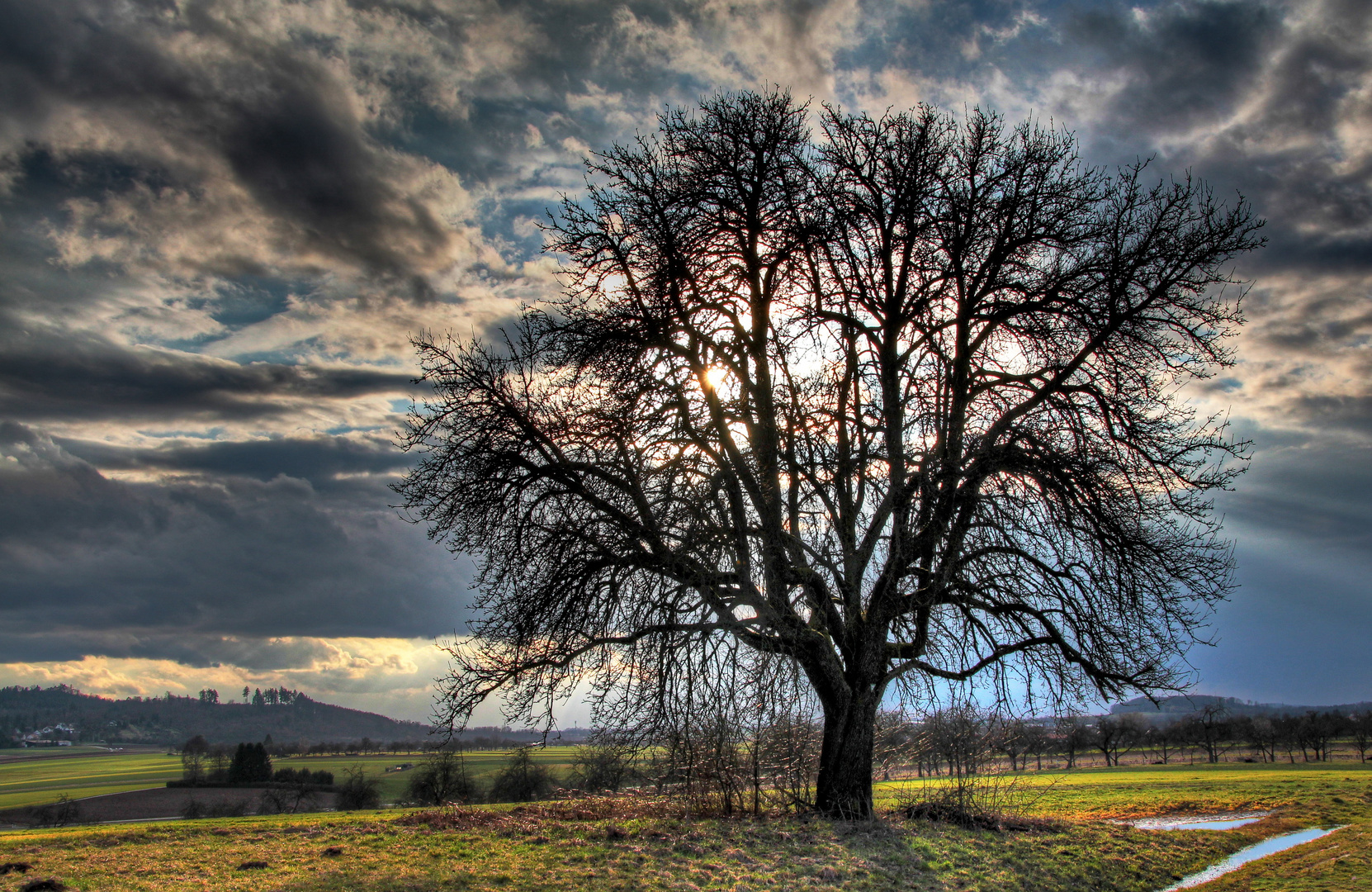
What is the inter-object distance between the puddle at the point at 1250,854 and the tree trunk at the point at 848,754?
4464mm

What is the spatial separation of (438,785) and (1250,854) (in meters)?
38.2

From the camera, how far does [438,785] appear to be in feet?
136

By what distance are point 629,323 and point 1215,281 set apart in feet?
35.2

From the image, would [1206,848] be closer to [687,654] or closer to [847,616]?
[847,616]

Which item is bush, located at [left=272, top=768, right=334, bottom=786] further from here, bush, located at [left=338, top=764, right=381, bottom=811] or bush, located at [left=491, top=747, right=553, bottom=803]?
bush, located at [left=491, top=747, right=553, bottom=803]

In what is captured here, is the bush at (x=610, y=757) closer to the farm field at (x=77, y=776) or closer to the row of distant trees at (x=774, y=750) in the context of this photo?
the row of distant trees at (x=774, y=750)

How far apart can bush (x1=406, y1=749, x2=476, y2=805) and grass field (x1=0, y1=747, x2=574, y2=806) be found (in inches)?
429

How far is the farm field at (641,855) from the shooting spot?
28.2ft

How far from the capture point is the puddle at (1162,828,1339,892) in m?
11.5

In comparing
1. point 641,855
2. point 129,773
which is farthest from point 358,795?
point 129,773

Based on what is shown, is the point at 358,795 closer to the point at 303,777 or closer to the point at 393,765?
the point at 303,777

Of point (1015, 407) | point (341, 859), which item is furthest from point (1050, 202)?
point (341, 859)

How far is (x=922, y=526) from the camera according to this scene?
1195 cm

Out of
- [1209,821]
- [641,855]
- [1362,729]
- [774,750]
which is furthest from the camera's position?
[1362,729]
